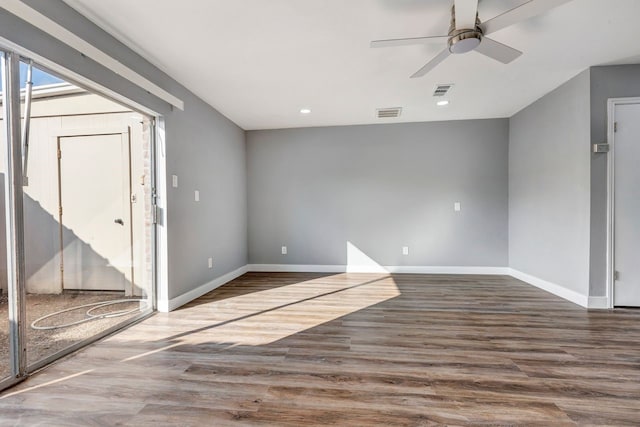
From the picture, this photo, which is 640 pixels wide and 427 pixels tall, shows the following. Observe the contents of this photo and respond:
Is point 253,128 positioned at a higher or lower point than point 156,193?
higher

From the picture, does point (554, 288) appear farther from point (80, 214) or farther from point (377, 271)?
point (80, 214)

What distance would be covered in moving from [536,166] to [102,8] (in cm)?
473

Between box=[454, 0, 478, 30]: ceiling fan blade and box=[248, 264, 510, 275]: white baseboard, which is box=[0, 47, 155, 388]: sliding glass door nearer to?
box=[248, 264, 510, 275]: white baseboard

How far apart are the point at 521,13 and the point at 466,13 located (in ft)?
1.01

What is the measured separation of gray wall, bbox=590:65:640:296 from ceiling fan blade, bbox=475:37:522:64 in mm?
1455

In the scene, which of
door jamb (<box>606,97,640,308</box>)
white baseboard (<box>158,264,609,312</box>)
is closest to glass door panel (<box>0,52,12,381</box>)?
white baseboard (<box>158,264,609,312</box>)

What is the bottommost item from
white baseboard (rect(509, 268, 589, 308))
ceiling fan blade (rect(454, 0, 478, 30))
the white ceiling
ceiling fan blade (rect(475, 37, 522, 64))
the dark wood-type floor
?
the dark wood-type floor

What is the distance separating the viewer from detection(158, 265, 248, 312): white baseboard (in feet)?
9.43

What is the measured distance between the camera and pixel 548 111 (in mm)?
3467

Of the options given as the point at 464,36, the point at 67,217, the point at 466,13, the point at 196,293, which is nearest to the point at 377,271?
the point at 196,293

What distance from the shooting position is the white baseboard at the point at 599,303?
2850 mm

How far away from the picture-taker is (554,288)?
3.38m

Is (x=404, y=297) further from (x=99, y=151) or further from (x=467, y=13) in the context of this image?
(x=99, y=151)

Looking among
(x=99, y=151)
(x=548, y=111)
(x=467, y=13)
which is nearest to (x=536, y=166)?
(x=548, y=111)
